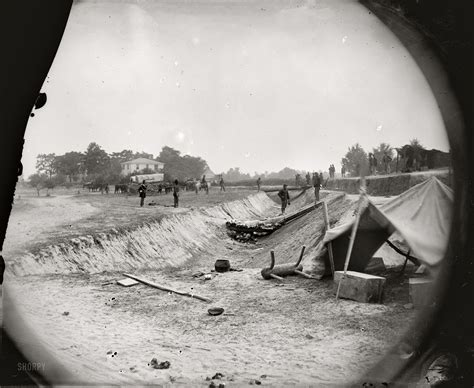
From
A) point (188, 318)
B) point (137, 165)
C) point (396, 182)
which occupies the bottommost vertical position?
point (188, 318)

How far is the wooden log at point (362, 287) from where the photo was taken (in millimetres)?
5266

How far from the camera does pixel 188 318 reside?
525 centimetres

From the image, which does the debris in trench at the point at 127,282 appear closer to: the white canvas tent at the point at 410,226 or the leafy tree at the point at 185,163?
the leafy tree at the point at 185,163

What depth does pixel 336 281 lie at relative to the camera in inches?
235

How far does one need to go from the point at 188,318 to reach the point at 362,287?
2.92 m

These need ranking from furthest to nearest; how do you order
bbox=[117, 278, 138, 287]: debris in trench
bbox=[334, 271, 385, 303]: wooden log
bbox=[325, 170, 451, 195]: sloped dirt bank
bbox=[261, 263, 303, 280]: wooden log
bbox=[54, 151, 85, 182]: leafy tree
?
bbox=[54, 151, 85, 182]: leafy tree
bbox=[261, 263, 303, 280]: wooden log
bbox=[334, 271, 385, 303]: wooden log
bbox=[117, 278, 138, 287]: debris in trench
bbox=[325, 170, 451, 195]: sloped dirt bank

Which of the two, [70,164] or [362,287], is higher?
[70,164]

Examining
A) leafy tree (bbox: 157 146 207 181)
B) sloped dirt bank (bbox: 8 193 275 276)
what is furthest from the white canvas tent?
sloped dirt bank (bbox: 8 193 275 276)

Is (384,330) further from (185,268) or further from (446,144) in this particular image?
(185,268)

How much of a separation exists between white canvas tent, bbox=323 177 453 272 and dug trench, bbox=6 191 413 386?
70 centimetres

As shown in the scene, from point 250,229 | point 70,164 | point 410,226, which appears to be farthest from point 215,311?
point 70,164

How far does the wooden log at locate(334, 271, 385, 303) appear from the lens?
5.27 meters

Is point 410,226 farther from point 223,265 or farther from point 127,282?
point 127,282

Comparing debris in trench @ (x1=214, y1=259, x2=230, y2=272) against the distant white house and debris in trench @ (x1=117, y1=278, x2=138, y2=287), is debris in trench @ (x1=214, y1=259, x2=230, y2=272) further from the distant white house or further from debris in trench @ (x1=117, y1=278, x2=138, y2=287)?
the distant white house
